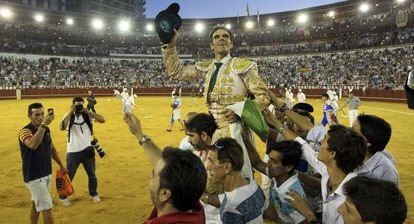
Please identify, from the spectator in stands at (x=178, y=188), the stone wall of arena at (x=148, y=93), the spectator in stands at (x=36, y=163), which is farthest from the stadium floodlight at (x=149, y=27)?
the spectator in stands at (x=178, y=188)

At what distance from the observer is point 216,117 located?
3.61m

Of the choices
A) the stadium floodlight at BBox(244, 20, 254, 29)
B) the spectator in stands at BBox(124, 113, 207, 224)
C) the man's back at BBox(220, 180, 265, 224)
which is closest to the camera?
the spectator in stands at BBox(124, 113, 207, 224)

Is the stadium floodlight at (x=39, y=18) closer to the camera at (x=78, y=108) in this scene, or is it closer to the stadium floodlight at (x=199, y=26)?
the stadium floodlight at (x=199, y=26)

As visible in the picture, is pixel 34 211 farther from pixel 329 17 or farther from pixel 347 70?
pixel 329 17

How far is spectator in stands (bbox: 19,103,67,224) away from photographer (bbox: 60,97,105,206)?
168 cm

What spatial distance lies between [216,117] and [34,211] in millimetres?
3144

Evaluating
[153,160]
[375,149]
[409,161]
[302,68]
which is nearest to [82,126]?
[153,160]

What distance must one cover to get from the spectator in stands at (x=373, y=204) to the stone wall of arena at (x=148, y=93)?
31487 mm

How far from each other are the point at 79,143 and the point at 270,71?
4551 centimetres

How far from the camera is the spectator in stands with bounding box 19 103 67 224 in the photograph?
4.73 meters

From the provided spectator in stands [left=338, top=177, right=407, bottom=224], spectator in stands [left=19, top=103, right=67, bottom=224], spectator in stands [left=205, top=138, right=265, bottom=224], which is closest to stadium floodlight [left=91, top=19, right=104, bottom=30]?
spectator in stands [left=19, top=103, right=67, bottom=224]

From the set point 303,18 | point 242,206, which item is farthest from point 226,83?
point 303,18

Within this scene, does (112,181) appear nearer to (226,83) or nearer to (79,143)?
(79,143)

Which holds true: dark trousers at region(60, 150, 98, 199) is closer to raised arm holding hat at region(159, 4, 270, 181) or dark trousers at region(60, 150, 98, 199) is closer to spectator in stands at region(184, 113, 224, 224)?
raised arm holding hat at region(159, 4, 270, 181)
